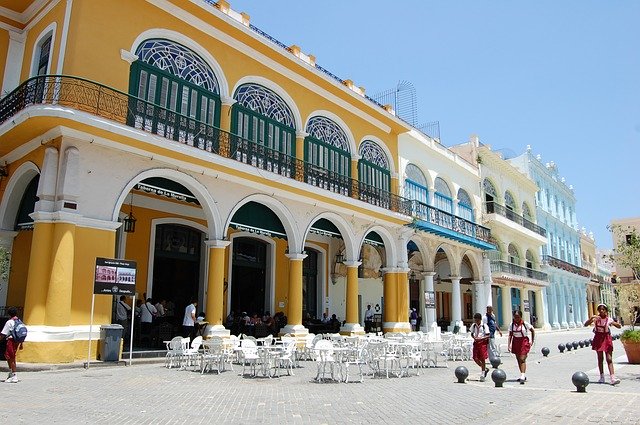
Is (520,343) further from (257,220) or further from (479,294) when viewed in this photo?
(479,294)

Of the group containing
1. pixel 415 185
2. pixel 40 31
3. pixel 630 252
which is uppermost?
pixel 40 31

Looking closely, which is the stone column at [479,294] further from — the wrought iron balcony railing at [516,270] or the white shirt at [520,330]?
the white shirt at [520,330]

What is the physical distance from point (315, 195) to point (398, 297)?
630 cm

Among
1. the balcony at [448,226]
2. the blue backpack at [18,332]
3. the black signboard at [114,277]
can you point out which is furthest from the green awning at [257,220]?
the blue backpack at [18,332]

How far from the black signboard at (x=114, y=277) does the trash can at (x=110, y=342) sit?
824 mm

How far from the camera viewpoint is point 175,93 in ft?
42.7

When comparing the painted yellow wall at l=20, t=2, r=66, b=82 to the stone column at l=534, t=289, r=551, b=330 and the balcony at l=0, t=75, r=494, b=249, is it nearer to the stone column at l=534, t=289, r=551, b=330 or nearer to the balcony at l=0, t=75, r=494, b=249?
the balcony at l=0, t=75, r=494, b=249

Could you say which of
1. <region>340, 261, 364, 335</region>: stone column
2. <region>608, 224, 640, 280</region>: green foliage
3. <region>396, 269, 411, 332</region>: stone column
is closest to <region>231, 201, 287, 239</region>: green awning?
<region>340, 261, 364, 335</region>: stone column

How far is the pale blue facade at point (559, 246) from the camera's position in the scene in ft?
120

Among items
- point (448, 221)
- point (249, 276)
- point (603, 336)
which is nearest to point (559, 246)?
point (448, 221)

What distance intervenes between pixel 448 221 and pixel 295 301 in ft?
34.3

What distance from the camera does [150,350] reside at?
12898 mm

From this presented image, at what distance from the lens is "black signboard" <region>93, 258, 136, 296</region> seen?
10.5m

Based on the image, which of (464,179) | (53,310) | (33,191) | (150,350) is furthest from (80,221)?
(464,179)
